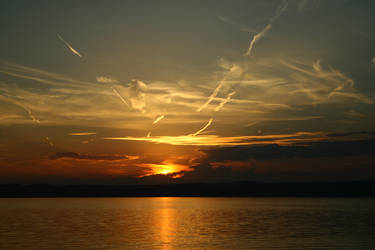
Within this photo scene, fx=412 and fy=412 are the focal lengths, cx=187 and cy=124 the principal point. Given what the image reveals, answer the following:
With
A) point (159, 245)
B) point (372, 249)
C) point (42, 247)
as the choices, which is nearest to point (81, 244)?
point (42, 247)

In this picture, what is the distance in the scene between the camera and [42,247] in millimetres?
41531

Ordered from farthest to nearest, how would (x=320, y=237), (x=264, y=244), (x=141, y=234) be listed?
(x=141, y=234) < (x=320, y=237) < (x=264, y=244)

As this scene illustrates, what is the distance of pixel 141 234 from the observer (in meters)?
53.0

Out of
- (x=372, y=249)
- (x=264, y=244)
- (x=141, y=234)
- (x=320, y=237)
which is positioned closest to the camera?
(x=372, y=249)

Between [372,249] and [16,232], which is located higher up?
[16,232]

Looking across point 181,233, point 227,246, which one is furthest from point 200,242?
point 181,233

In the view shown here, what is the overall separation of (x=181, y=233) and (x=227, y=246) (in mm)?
13377

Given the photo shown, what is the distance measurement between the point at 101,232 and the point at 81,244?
39.4ft

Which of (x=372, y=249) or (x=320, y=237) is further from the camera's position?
(x=320, y=237)

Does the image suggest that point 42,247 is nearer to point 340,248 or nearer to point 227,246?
point 227,246

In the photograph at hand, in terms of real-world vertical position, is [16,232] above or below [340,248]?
above

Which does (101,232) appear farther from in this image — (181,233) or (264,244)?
(264,244)

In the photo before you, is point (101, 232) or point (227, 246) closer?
point (227, 246)

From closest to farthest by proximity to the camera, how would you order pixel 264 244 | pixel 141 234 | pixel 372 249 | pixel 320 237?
pixel 372 249
pixel 264 244
pixel 320 237
pixel 141 234
